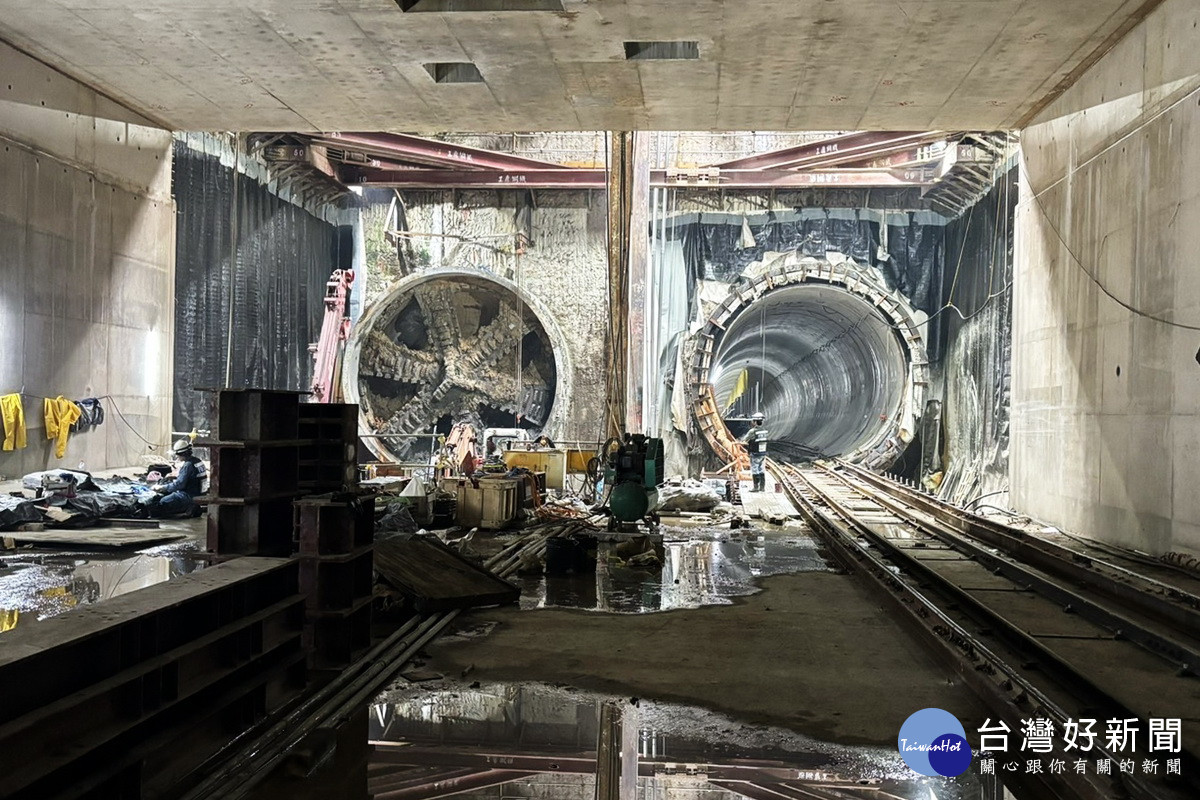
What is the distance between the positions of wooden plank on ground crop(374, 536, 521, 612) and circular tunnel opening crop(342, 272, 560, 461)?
41.2 ft

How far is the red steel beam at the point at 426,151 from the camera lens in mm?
17734

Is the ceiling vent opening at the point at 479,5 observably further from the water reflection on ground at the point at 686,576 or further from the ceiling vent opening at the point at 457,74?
the water reflection on ground at the point at 686,576

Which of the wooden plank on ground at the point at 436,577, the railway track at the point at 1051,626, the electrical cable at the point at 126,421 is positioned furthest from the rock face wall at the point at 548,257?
the wooden plank on ground at the point at 436,577

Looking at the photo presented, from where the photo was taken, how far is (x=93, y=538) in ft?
28.5

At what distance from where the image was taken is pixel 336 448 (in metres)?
6.04

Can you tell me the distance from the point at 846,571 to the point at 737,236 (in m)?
11.6

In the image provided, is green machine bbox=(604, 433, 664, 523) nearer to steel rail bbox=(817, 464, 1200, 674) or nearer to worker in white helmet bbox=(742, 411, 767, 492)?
steel rail bbox=(817, 464, 1200, 674)

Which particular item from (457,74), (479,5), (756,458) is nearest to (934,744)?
(479,5)

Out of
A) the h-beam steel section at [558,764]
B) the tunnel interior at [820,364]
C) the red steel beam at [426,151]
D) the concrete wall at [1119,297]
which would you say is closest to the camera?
the h-beam steel section at [558,764]

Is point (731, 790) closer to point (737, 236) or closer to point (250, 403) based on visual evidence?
point (250, 403)

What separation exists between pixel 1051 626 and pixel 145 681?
529cm

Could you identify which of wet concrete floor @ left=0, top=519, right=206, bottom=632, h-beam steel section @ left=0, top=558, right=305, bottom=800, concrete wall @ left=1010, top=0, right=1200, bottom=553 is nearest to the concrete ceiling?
concrete wall @ left=1010, top=0, right=1200, bottom=553

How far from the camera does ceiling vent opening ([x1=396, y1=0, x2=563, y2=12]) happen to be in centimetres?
905

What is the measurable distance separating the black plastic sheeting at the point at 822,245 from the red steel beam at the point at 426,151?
3.31 m
